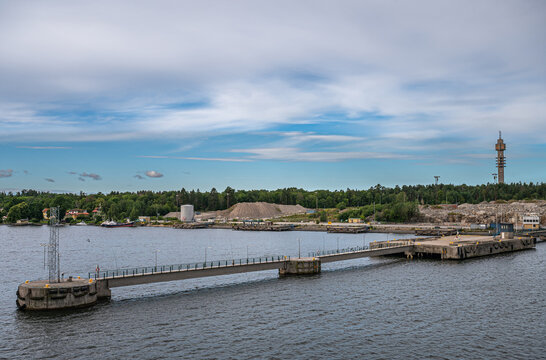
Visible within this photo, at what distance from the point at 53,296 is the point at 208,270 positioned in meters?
20.9

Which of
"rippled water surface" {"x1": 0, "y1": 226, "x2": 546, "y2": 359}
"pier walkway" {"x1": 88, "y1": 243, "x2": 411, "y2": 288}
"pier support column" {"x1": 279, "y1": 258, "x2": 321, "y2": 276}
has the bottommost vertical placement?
"rippled water surface" {"x1": 0, "y1": 226, "x2": 546, "y2": 359}

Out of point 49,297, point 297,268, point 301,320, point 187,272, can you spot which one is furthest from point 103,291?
point 297,268

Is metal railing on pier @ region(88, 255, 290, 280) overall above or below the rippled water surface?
above

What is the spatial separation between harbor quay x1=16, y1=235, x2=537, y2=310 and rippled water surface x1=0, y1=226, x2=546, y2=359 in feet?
5.76

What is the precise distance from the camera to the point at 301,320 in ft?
156

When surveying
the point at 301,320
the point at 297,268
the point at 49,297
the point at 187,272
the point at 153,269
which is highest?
the point at 187,272

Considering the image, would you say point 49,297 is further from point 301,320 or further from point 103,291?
point 301,320

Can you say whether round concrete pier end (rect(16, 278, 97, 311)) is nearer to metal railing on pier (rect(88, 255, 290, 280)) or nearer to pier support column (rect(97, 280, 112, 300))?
pier support column (rect(97, 280, 112, 300))

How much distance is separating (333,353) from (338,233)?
150m

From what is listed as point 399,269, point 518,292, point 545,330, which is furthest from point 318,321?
point 399,269

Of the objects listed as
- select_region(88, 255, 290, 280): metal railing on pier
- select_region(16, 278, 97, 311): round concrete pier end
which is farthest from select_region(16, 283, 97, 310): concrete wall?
select_region(88, 255, 290, 280): metal railing on pier

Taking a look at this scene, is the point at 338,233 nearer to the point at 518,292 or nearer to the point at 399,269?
the point at 399,269

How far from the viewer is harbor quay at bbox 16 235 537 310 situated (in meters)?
49.7

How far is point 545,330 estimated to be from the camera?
44.5 metres
